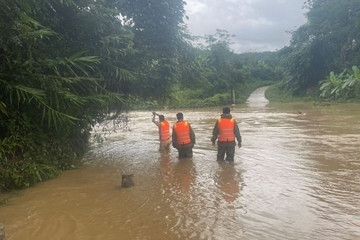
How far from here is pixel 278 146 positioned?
13.6 meters

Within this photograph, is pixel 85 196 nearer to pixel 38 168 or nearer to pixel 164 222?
pixel 38 168

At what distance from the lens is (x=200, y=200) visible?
7133 mm

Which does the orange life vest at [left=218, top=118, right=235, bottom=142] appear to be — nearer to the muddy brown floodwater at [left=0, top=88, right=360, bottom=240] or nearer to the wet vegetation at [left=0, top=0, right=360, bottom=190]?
the muddy brown floodwater at [left=0, top=88, right=360, bottom=240]

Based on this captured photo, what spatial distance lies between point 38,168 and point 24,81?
2029 millimetres

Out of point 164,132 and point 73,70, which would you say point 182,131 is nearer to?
point 164,132

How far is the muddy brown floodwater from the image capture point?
5.61 metres

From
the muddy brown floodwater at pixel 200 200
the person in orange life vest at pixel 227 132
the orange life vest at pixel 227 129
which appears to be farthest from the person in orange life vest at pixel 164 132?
the orange life vest at pixel 227 129

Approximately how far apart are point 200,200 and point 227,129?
145 inches

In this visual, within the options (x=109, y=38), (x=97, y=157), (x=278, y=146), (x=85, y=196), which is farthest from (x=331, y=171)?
(x=97, y=157)

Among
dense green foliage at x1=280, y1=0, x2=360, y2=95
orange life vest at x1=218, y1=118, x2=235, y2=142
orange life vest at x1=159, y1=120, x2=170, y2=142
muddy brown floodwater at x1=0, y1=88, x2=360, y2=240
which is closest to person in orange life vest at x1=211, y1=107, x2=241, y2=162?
orange life vest at x1=218, y1=118, x2=235, y2=142

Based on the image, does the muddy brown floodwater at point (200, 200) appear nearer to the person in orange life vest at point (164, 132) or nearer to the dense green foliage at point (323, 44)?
the person in orange life vest at point (164, 132)

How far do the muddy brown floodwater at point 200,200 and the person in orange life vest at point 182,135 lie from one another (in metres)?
0.52

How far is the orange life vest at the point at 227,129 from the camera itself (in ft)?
34.3

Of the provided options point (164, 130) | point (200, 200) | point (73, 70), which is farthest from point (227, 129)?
point (73, 70)
